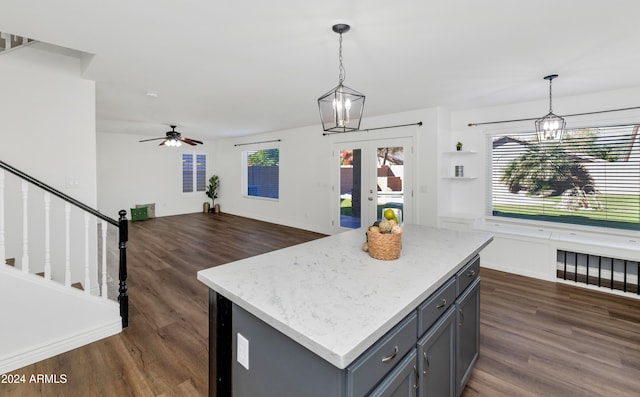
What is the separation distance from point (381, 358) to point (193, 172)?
31.7ft

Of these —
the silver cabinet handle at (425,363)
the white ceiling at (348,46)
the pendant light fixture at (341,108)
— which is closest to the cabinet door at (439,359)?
the silver cabinet handle at (425,363)

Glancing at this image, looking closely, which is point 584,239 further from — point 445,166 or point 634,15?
point 634,15

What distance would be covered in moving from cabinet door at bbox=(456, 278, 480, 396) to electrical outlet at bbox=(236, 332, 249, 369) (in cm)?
120

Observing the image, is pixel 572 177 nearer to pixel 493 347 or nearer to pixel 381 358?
pixel 493 347

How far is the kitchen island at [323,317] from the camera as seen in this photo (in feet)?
3.15

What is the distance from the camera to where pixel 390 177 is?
540cm

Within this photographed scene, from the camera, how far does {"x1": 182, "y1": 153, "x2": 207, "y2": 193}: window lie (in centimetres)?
934

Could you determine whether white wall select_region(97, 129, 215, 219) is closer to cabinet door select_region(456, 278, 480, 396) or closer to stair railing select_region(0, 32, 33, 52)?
stair railing select_region(0, 32, 33, 52)

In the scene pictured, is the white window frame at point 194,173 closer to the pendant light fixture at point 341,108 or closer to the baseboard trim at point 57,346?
the baseboard trim at point 57,346

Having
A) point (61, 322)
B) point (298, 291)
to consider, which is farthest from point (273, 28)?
point (61, 322)

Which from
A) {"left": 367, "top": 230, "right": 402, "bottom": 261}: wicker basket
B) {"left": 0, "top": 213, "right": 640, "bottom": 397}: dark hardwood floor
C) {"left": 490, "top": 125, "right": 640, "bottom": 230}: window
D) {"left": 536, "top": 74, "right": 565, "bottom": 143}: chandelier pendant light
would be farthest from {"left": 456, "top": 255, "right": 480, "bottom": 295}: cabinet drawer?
{"left": 490, "top": 125, "right": 640, "bottom": 230}: window

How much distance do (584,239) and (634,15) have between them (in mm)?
2886

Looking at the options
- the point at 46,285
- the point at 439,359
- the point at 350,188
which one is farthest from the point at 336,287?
the point at 350,188

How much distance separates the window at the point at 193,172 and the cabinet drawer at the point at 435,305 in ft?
30.4
